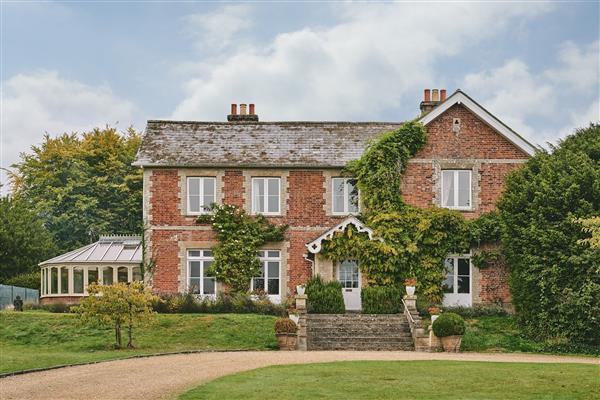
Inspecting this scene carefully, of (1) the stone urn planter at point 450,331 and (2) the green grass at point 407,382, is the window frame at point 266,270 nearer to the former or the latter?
(1) the stone urn planter at point 450,331

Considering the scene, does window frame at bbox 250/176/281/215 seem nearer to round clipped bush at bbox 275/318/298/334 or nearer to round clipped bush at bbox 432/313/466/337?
round clipped bush at bbox 275/318/298/334

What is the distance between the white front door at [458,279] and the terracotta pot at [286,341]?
9.52 metres

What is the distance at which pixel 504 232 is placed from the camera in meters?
32.7

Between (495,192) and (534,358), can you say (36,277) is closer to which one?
(495,192)

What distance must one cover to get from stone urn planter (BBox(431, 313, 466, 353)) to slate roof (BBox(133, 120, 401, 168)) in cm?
1016

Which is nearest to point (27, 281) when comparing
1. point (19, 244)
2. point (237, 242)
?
point (19, 244)

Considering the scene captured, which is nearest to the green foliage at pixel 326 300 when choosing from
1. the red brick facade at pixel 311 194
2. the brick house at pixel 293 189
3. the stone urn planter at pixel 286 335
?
the brick house at pixel 293 189

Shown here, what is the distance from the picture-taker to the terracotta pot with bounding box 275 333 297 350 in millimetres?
28750

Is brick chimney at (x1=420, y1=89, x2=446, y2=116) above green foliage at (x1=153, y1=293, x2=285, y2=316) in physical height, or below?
above

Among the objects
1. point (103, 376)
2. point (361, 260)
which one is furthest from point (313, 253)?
point (103, 376)

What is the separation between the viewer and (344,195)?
124 ft

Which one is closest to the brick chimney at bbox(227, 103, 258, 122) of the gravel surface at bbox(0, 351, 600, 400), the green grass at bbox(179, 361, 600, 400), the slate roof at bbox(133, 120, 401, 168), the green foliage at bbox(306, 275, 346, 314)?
the slate roof at bbox(133, 120, 401, 168)

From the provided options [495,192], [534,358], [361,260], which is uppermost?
[495,192]

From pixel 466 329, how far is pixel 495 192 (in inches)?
294
